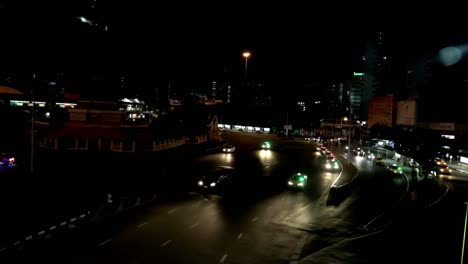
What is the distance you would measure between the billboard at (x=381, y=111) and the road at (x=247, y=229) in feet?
389

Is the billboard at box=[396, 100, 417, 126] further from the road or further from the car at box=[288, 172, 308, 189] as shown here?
the car at box=[288, 172, 308, 189]

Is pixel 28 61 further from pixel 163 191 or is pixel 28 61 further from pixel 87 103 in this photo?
pixel 163 191

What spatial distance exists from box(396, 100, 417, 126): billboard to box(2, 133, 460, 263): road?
303ft

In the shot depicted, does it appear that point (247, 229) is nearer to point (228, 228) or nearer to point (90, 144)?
point (228, 228)

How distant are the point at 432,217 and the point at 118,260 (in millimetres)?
18837

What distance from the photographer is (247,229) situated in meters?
Result: 20.9

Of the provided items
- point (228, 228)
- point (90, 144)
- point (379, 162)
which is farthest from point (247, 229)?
point (379, 162)

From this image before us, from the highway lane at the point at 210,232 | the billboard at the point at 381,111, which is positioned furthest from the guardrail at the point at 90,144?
the billboard at the point at 381,111

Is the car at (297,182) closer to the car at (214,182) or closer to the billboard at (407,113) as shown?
the car at (214,182)

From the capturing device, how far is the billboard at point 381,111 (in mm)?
146750

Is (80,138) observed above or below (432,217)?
above

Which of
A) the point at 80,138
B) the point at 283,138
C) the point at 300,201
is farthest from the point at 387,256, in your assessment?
the point at 283,138

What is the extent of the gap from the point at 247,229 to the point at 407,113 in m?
116

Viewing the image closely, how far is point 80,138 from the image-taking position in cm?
4134
